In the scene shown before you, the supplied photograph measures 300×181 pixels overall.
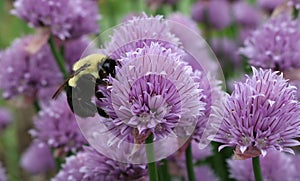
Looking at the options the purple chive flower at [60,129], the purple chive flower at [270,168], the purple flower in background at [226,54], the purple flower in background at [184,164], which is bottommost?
the purple chive flower at [270,168]

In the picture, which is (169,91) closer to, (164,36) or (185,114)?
(185,114)

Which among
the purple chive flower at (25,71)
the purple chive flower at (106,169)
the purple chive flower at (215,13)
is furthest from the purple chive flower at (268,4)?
the purple chive flower at (106,169)

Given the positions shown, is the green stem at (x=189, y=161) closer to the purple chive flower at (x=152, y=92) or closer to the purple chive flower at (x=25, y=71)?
the purple chive flower at (x=152, y=92)

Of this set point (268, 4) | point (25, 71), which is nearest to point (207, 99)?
point (25, 71)

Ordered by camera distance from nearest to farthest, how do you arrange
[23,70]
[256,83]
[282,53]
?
[256,83] → [282,53] → [23,70]

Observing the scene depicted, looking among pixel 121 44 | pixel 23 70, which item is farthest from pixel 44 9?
pixel 121 44

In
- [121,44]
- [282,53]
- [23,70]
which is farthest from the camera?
[23,70]
